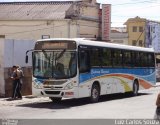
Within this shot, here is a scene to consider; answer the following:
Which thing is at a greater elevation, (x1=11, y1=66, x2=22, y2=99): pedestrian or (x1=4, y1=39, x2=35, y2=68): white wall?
(x1=4, y1=39, x2=35, y2=68): white wall

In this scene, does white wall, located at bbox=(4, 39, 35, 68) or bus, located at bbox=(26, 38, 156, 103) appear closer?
bus, located at bbox=(26, 38, 156, 103)

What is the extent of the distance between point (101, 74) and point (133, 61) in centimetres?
467

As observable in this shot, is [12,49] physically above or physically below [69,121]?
above

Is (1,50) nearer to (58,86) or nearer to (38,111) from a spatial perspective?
(58,86)

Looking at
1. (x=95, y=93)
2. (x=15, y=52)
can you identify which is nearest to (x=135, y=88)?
(x=95, y=93)

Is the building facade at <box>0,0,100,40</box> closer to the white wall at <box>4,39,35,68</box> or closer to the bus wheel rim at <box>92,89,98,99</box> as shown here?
the white wall at <box>4,39,35,68</box>

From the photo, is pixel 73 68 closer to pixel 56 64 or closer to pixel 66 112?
pixel 56 64

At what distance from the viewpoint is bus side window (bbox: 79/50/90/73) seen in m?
19.6

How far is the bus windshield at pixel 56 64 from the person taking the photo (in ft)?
63.1

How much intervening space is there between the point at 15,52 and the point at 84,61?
191 inches

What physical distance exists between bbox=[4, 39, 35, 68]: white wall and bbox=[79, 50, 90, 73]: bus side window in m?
4.65

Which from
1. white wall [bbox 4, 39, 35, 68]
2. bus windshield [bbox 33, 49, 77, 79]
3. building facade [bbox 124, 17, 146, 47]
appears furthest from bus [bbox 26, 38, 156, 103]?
building facade [bbox 124, 17, 146, 47]

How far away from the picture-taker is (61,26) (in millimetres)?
40781

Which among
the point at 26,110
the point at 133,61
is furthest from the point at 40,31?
the point at 26,110
